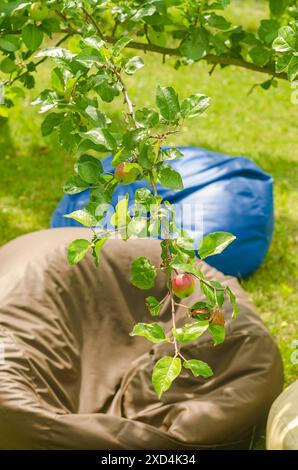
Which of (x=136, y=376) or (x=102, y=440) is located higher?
(x=102, y=440)

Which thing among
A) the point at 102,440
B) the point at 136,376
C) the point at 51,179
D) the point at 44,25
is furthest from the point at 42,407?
the point at 51,179

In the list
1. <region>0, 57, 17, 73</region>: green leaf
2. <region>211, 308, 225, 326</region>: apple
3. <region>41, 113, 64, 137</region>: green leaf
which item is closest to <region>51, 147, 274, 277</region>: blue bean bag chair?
<region>0, 57, 17, 73</region>: green leaf

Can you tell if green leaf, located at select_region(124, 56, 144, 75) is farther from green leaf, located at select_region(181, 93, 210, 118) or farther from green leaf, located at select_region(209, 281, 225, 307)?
green leaf, located at select_region(209, 281, 225, 307)

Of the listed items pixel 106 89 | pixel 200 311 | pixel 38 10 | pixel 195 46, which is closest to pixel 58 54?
pixel 106 89

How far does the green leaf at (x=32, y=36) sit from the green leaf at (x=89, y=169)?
0.57 metres

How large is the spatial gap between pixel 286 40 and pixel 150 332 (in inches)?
24.6

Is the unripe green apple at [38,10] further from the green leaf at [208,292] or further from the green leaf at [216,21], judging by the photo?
the green leaf at [208,292]

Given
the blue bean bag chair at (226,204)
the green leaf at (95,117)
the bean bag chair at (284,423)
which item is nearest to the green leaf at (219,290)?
the green leaf at (95,117)

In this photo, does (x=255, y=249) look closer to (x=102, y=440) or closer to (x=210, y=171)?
(x=210, y=171)

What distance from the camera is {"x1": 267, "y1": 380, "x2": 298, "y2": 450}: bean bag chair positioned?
2.14 meters

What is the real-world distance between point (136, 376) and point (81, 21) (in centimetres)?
154

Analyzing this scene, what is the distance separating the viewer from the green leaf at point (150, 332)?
1.11 meters

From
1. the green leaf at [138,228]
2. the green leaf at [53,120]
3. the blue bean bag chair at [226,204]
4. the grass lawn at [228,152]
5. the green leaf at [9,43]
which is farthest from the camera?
the grass lawn at [228,152]

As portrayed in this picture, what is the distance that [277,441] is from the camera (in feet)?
7.18
